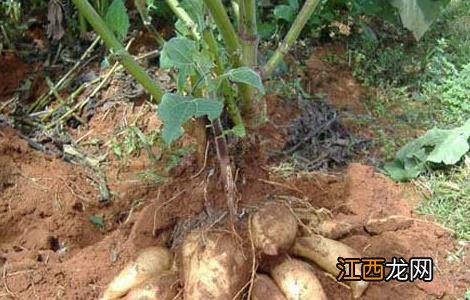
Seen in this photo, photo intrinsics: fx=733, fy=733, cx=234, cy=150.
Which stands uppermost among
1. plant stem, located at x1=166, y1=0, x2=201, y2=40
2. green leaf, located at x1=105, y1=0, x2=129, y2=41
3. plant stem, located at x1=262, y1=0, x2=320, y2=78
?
green leaf, located at x1=105, y1=0, x2=129, y2=41

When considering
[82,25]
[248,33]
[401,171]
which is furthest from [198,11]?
[82,25]

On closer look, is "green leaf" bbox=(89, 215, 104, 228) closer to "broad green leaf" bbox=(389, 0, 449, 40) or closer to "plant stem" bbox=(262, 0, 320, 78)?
"plant stem" bbox=(262, 0, 320, 78)

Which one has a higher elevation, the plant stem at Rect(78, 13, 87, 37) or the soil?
the plant stem at Rect(78, 13, 87, 37)

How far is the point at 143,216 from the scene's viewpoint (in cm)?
178

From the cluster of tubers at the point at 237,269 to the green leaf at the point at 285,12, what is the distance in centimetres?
98

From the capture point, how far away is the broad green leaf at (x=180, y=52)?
4.83 feet

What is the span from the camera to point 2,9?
2.69 metres

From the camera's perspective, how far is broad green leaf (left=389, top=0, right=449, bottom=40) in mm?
2252

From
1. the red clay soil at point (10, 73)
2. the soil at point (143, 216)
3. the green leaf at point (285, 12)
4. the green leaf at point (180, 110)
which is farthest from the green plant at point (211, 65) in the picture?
the red clay soil at point (10, 73)

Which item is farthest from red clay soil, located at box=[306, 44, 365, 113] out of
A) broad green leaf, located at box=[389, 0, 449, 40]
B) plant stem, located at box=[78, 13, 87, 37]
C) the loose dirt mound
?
plant stem, located at box=[78, 13, 87, 37]

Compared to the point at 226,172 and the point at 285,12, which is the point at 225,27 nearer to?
the point at 226,172

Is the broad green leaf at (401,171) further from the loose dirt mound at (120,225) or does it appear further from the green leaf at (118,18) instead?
the green leaf at (118,18)

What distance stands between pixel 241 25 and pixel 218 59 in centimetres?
13

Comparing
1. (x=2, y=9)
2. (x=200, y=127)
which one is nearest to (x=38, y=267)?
(x=200, y=127)
